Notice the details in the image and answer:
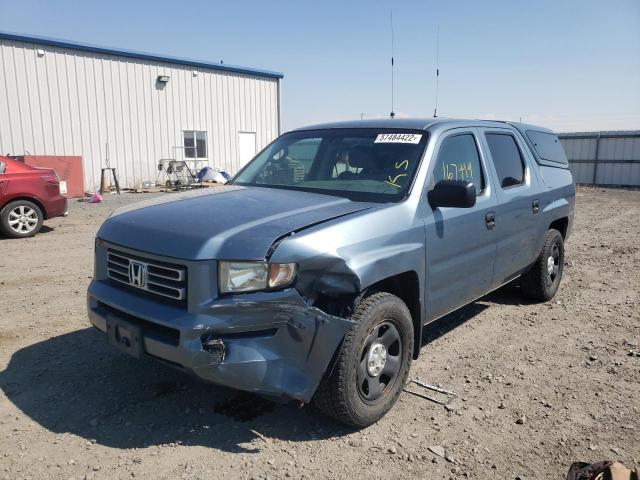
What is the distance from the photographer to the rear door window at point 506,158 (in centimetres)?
479

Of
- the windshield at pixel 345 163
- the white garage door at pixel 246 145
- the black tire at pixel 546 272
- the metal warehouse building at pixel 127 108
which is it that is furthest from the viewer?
the white garage door at pixel 246 145

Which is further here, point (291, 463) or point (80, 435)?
point (80, 435)

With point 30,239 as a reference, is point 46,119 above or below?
above

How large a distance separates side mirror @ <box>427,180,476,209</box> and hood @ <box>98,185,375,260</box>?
0.52 meters

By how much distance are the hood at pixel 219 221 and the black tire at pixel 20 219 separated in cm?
662

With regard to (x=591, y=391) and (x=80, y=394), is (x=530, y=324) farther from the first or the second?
(x=80, y=394)

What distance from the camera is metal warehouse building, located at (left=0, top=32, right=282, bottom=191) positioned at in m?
15.7

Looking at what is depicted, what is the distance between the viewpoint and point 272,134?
22.7 metres

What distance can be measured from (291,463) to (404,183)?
6.48 ft

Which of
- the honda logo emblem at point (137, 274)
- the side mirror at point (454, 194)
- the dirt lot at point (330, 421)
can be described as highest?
the side mirror at point (454, 194)

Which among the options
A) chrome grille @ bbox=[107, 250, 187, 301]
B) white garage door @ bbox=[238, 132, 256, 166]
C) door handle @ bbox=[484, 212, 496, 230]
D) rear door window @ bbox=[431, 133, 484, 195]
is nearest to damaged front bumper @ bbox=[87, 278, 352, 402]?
chrome grille @ bbox=[107, 250, 187, 301]

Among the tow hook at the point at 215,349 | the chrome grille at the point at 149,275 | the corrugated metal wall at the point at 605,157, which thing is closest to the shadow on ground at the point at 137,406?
the tow hook at the point at 215,349

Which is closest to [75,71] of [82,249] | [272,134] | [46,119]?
[46,119]

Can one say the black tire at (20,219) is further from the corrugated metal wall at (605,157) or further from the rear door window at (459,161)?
the corrugated metal wall at (605,157)
